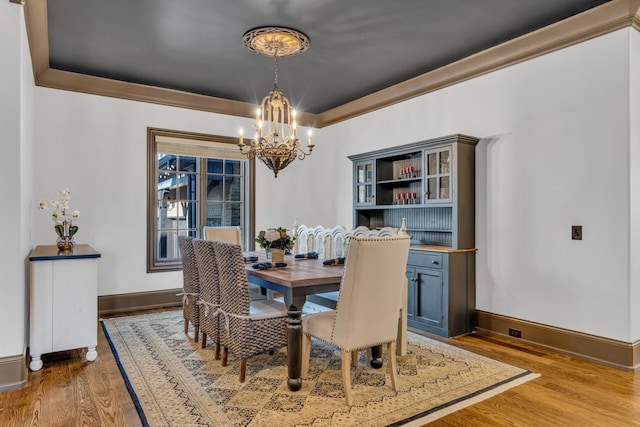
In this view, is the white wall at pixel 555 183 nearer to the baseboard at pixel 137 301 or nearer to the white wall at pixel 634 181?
the white wall at pixel 634 181

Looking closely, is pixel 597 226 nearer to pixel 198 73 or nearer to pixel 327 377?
pixel 327 377

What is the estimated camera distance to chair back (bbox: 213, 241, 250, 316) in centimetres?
274

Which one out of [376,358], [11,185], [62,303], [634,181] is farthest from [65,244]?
[634,181]

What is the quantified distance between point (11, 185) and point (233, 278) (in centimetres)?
165

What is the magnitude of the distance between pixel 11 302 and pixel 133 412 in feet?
3.95

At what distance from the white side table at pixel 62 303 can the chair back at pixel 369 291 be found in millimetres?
2093

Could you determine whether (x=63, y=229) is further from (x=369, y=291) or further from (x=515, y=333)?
(x=515, y=333)

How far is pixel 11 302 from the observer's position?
2.82 m

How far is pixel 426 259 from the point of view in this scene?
4.19 metres

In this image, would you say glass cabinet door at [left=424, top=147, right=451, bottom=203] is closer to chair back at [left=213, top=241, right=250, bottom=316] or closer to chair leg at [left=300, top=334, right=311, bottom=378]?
chair leg at [left=300, top=334, right=311, bottom=378]

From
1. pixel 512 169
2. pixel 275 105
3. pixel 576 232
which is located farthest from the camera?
pixel 512 169

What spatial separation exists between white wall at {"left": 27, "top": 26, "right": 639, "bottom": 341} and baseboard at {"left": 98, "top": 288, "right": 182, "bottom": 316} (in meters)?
0.09

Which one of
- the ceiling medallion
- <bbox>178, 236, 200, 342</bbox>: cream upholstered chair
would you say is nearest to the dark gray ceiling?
the ceiling medallion

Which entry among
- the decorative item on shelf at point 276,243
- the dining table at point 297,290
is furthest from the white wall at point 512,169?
the decorative item on shelf at point 276,243
